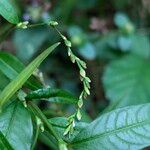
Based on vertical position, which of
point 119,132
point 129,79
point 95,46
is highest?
point 119,132

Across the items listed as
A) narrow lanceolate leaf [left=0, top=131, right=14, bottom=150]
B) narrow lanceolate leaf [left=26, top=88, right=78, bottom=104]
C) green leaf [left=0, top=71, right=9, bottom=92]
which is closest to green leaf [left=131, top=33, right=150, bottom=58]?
green leaf [left=0, top=71, right=9, bottom=92]

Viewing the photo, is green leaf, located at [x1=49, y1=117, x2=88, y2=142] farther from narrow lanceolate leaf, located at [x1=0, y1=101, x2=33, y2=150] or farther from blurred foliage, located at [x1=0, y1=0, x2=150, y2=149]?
blurred foliage, located at [x1=0, y1=0, x2=150, y2=149]

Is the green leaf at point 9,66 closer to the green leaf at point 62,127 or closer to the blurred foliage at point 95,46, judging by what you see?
the green leaf at point 62,127

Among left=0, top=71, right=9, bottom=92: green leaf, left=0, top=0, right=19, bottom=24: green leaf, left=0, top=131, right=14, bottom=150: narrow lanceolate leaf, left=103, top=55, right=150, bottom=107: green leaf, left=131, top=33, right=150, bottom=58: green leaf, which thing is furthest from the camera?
left=131, top=33, right=150, bottom=58: green leaf

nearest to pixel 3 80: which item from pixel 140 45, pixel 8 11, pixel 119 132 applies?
pixel 8 11

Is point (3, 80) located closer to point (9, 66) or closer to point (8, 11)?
point (9, 66)

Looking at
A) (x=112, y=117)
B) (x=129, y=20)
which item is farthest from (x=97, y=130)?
(x=129, y=20)
